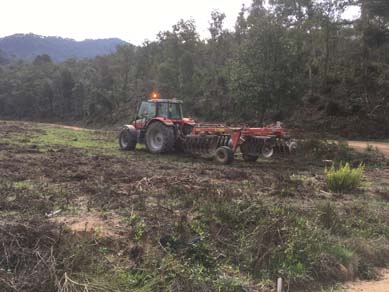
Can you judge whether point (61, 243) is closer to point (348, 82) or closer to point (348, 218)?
point (348, 218)

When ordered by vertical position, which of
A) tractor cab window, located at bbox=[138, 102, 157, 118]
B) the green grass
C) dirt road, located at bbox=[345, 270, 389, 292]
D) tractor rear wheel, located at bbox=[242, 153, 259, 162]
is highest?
tractor cab window, located at bbox=[138, 102, 157, 118]

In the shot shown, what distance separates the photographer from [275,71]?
1927 cm

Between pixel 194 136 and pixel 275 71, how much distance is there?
273 inches

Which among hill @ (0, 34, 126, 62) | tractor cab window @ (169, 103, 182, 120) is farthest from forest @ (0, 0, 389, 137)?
hill @ (0, 34, 126, 62)

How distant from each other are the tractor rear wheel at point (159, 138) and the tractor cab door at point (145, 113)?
0.49 meters

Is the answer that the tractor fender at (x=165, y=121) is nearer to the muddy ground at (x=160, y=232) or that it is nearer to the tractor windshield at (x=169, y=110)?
the tractor windshield at (x=169, y=110)

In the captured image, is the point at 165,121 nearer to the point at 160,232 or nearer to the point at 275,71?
the point at 275,71

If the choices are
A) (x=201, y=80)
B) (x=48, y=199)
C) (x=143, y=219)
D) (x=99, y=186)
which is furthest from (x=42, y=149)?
(x=201, y=80)

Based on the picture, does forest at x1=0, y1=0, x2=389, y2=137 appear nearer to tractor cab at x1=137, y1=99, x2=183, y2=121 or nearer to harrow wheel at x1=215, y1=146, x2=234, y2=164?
tractor cab at x1=137, y1=99, x2=183, y2=121

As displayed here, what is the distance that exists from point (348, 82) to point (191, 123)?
17.1m

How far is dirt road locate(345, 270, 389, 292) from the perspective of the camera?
5.07m

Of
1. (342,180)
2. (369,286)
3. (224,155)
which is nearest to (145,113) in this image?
(224,155)

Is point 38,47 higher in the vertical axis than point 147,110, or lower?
higher

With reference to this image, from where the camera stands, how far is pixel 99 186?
8148 mm
